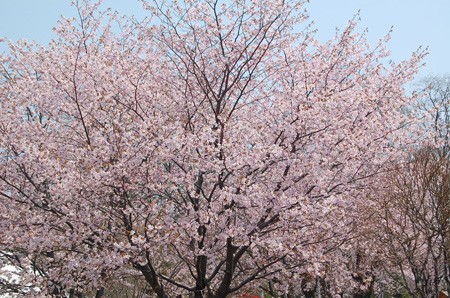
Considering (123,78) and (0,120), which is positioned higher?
(123,78)

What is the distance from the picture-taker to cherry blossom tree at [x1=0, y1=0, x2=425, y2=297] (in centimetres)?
757

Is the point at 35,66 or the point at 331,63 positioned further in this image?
the point at 35,66

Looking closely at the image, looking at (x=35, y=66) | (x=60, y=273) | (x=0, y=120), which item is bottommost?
(x=60, y=273)

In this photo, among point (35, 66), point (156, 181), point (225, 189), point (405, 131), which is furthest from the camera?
point (35, 66)

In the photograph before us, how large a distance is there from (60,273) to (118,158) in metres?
2.46

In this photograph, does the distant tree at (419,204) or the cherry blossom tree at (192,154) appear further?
the distant tree at (419,204)

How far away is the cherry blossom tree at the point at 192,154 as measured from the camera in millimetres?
7570

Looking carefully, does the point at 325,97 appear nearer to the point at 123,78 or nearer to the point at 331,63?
the point at 331,63

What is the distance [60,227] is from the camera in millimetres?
8289

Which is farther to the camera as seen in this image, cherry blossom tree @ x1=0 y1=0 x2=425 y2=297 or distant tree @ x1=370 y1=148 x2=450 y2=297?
distant tree @ x1=370 y1=148 x2=450 y2=297

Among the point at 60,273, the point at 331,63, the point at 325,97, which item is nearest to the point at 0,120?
the point at 60,273

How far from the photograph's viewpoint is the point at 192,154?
781 cm

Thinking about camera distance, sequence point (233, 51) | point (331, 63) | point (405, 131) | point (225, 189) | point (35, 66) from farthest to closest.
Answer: point (35, 66) < point (405, 131) < point (331, 63) < point (233, 51) < point (225, 189)

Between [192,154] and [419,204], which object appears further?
[419,204]
